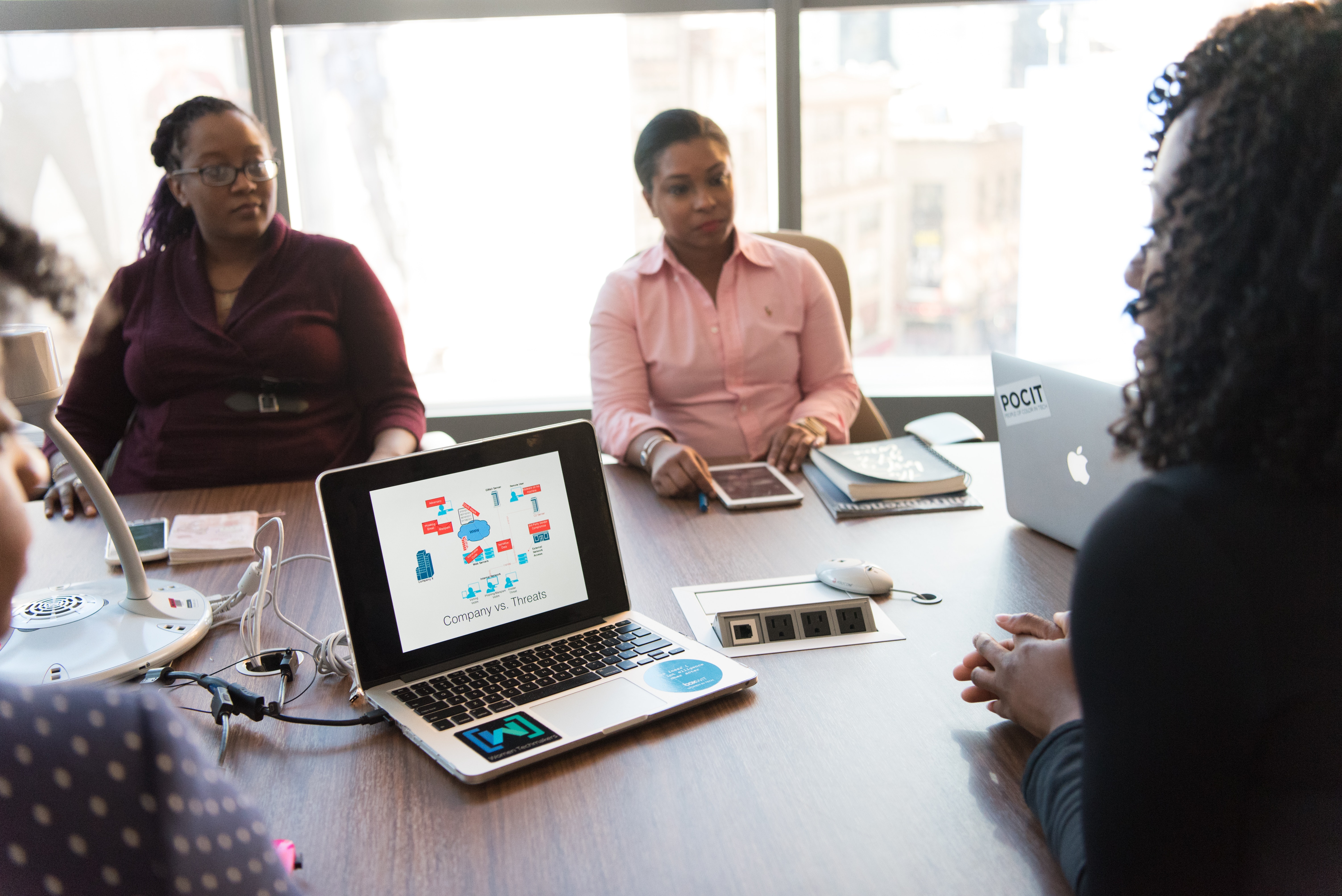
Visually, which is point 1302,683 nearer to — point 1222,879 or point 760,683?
point 1222,879

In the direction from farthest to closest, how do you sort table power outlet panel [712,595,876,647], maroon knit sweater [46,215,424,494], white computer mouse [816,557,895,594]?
maroon knit sweater [46,215,424,494], white computer mouse [816,557,895,594], table power outlet panel [712,595,876,647]

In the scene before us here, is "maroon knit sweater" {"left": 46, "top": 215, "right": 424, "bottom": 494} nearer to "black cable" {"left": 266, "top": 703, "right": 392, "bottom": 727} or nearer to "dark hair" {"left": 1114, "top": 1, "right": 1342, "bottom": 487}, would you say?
"black cable" {"left": 266, "top": 703, "right": 392, "bottom": 727}

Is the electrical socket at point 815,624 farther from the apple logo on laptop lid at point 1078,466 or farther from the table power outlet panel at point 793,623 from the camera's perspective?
the apple logo on laptop lid at point 1078,466

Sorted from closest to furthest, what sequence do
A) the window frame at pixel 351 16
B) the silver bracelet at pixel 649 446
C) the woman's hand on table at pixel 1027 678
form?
the woman's hand on table at pixel 1027 678 < the silver bracelet at pixel 649 446 < the window frame at pixel 351 16

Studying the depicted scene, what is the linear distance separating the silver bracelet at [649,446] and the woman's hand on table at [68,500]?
971mm

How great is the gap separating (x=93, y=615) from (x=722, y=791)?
863mm

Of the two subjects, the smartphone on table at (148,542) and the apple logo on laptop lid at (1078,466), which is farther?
the smartphone on table at (148,542)

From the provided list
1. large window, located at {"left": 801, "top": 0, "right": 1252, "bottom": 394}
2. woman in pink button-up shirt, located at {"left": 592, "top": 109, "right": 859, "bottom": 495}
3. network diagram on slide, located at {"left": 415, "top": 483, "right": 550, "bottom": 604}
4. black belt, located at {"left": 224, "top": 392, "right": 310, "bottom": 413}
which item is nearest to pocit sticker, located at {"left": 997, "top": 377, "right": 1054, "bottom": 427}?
woman in pink button-up shirt, located at {"left": 592, "top": 109, "right": 859, "bottom": 495}

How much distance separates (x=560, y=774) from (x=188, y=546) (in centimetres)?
88

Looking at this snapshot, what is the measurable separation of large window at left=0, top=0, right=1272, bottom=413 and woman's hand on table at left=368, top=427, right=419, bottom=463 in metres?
Answer: 1.17

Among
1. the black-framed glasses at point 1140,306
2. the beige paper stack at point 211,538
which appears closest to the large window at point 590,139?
the beige paper stack at point 211,538

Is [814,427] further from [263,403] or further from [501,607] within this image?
[263,403]

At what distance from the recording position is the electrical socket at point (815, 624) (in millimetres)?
1209

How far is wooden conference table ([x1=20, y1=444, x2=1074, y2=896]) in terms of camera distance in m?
0.81
